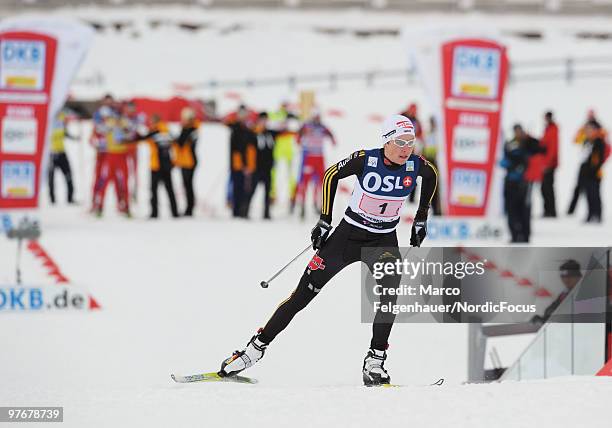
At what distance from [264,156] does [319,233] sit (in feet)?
34.4

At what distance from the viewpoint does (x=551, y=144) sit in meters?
18.2

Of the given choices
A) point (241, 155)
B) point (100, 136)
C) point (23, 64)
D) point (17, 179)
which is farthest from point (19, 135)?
point (241, 155)

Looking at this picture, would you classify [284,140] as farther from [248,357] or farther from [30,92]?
[248,357]

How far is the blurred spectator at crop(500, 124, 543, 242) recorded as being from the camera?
15102mm

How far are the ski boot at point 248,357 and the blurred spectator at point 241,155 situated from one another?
10.0 m

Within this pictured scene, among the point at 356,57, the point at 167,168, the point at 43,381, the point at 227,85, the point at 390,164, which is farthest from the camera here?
the point at 356,57

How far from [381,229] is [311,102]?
10935 mm

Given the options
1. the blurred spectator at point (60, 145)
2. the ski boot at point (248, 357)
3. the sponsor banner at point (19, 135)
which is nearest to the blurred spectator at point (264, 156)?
the blurred spectator at point (60, 145)

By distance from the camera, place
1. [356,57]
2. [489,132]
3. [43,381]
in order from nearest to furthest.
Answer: [43,381]
[489,132]
[356,57]

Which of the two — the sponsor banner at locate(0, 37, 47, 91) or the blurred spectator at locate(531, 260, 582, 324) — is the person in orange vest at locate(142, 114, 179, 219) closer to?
the sponsor banner at locate(0, 37, 47, 91)

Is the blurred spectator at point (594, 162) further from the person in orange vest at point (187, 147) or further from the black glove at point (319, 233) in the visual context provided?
the black glove at point (319, 233)

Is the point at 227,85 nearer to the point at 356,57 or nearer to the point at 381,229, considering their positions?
the point at 356,57

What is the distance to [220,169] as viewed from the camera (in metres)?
25.6

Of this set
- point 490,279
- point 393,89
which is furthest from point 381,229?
point 393,89
